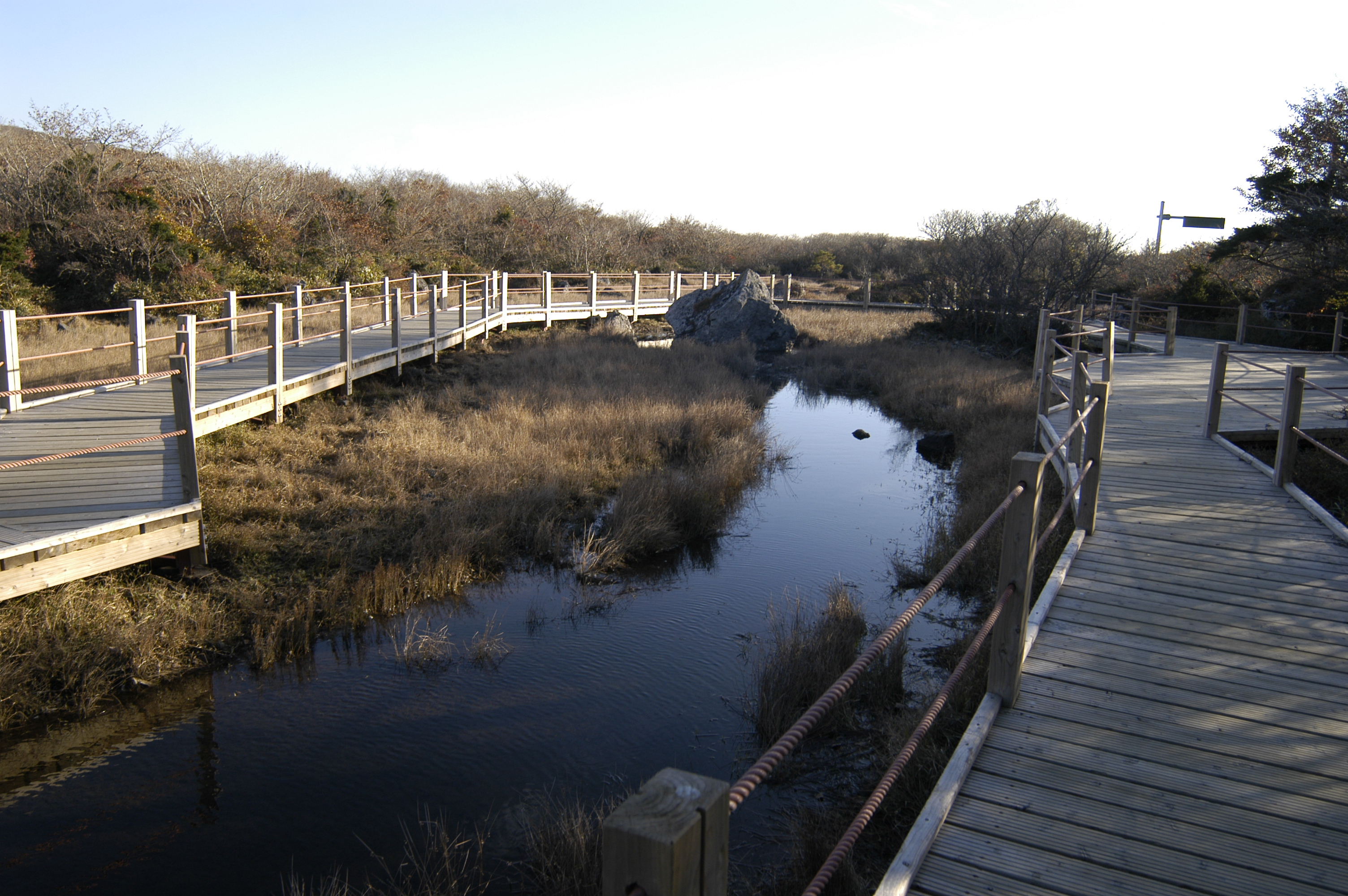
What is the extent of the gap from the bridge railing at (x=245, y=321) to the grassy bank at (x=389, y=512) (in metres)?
1.41

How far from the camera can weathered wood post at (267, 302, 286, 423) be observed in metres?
10.7

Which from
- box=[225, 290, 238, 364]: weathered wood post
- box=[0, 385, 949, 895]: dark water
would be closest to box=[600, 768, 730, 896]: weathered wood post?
box=[0, 385, 949, 895]: dark water

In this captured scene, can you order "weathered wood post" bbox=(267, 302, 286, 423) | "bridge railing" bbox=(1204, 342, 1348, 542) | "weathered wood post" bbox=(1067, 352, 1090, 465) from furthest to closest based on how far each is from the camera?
"weathered wood post" bbox=(267, 302, 286, 423) → "weathered wood post" bbox=(1067, 352, 1090, 465) → "bridge railing" bbox=(1204, 342, 1348, 542)

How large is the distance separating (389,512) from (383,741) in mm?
3798

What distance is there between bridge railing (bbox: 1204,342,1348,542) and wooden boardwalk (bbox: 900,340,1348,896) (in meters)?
0.75

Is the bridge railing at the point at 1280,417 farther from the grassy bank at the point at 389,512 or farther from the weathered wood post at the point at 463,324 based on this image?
the weathered wood post at the point at 463,324

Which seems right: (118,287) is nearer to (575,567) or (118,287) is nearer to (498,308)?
(498,308)

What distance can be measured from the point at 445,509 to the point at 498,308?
1385 centimetres

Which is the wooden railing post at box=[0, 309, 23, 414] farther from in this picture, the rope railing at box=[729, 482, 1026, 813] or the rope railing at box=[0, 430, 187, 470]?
the rope railing at box=[729, 482, 1026, 813]

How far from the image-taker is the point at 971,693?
5516 mm

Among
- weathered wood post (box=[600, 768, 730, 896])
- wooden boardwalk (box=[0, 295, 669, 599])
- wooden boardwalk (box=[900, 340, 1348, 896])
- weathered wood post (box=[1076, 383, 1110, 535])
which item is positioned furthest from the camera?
weathered wood post (box=[1076, 383, 1110, 535])

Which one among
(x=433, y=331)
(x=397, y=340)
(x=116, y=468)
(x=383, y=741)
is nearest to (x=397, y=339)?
(x=397, y=340)

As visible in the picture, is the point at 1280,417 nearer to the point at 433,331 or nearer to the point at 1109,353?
the point at 1109,353

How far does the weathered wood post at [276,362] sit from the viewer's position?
10.7 metres
